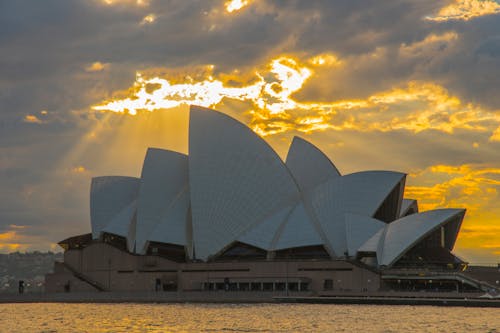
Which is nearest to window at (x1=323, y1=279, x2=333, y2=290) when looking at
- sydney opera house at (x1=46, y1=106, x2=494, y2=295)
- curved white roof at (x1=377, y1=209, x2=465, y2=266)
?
sydney opera house at (x1=46, y1=106, x2=494, y2=295)

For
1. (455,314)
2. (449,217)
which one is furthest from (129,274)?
(455,314)

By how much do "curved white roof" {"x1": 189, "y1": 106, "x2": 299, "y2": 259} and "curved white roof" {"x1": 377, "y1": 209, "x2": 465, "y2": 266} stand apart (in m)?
11.3

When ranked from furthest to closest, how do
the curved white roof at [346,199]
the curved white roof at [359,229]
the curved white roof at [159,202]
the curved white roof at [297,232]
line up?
1. the curved white roof at [159,202]
2. the curved white roof at [297,232]
3. the curved white roof at [346,199]
4. the curved white roof at [359,229]

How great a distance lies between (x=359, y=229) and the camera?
81000mm

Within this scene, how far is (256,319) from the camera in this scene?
5428cm

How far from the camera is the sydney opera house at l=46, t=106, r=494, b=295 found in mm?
79250

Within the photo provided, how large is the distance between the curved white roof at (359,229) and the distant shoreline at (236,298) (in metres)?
6.48

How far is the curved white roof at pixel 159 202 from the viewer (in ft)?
290

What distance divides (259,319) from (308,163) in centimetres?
3701

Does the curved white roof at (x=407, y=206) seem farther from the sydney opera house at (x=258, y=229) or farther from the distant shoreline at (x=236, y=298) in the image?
the distant shoreline at (x=236, y=298)

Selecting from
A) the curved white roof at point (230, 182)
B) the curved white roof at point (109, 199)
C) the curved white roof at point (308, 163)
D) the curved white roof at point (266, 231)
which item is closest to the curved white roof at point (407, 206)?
the curved white roof at point (308, 163)

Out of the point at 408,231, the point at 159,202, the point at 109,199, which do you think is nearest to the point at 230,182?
the point at 159,202

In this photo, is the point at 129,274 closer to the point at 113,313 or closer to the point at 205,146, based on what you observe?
the point at 205,146

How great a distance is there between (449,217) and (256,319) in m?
30.4
